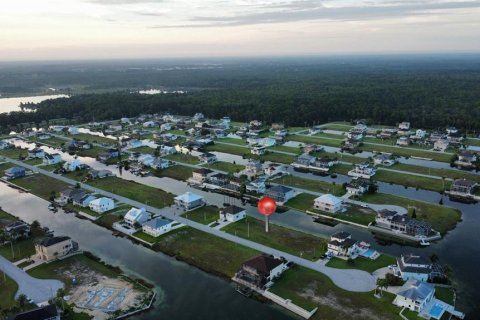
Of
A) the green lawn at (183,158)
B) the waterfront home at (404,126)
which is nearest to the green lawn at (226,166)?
the green lawn at (183,158)

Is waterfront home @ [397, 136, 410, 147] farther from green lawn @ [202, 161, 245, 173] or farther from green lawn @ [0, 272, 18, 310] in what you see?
green lawn @ [0, 272, 18, 310]

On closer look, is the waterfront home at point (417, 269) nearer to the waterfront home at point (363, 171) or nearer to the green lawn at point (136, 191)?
the waterfront home at point (363, 171)

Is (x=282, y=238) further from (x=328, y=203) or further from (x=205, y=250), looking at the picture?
(x=328, y=203)

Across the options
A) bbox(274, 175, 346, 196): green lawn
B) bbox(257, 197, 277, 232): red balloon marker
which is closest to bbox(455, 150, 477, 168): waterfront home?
bbox(274, 175, 346, 196): green lawn

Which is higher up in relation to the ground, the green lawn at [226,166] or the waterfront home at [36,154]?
the waterfront home at [36,154]

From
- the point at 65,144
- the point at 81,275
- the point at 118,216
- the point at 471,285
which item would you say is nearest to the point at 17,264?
the point at 81,275
